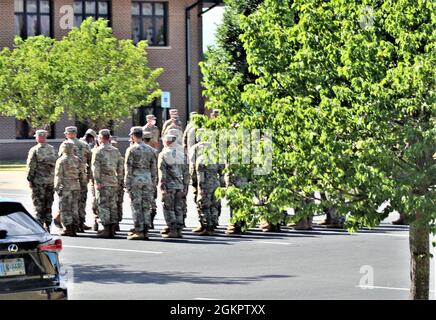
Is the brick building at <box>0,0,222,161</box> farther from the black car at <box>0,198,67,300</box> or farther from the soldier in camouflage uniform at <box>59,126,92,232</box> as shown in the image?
the black car at <box>0,198,67,300</box>

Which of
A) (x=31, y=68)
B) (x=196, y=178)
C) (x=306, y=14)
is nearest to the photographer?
(x=306, y=14)

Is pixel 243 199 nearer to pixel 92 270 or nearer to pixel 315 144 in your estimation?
pixel 315 144

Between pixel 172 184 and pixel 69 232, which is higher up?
pixel 172 184

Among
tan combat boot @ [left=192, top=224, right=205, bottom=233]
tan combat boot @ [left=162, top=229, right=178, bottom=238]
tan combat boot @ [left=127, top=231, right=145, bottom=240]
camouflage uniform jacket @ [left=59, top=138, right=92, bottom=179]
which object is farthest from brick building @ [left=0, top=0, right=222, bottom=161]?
tan combat boot @ [left=127, top=231, right=145, bottom=240]

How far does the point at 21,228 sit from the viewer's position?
40.5 feet

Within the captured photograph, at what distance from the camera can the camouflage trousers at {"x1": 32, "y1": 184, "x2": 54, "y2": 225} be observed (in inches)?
939

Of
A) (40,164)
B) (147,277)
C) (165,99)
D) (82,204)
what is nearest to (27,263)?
(147,277)

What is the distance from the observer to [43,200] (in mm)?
23953

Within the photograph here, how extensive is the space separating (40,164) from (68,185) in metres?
0.66

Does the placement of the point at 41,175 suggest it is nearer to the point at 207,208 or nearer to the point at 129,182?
the point at 129,182

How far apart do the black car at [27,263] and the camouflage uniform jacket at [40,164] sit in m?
11.4

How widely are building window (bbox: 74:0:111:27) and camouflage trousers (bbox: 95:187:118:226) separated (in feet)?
114
